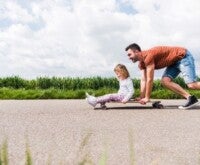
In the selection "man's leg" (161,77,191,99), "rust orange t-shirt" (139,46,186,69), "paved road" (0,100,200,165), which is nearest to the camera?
"paved road" (0,100,200,165)

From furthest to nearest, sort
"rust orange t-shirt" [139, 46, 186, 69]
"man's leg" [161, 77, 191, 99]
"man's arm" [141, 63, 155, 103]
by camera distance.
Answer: "man's leg" [161, 77, 191, 99], "rust orange t-shirt" [139, 46, 186, 69], "man's arm" [141, 63, 155, 103]

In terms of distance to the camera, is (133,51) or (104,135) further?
(133,51)

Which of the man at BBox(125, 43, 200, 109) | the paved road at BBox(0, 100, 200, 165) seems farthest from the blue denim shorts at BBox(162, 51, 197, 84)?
the paved road at BBox(0, 100, 200, 165)

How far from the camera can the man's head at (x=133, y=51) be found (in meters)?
11.1

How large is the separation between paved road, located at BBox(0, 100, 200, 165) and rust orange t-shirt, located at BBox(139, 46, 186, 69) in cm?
103

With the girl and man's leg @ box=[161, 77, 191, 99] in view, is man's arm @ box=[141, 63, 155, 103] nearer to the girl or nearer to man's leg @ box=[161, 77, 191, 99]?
the girl

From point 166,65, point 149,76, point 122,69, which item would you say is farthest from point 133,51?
point 166,65

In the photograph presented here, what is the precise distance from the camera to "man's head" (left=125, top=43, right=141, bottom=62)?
11.1 meters

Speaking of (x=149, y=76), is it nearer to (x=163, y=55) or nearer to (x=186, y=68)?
(x=163, y=55)

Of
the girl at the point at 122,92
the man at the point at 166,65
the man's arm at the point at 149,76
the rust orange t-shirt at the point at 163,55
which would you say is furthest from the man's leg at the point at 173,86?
the girl at the point at 122,92

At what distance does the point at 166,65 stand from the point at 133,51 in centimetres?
87

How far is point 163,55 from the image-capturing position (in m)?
11.3

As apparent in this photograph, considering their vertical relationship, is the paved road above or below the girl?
below

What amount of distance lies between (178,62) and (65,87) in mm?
13940
